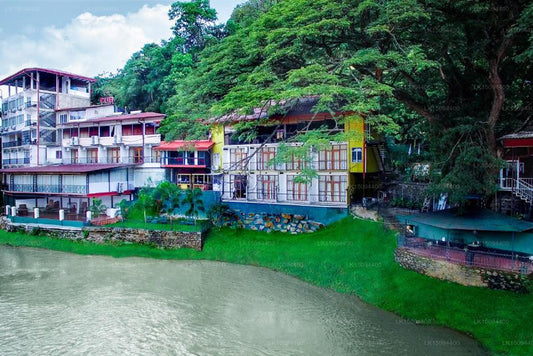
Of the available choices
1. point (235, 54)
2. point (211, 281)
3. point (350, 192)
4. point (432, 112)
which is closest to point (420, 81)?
point (432, 112)

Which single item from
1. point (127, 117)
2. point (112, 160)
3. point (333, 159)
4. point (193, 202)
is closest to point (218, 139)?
point (193, 202)

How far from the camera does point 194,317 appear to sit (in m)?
14.9

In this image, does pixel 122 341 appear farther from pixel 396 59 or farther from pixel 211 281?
pixel 396 59

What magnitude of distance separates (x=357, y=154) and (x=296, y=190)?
4.69m

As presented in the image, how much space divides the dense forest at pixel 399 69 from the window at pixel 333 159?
5.37m

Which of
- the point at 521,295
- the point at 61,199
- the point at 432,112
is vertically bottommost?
the point at 521,295

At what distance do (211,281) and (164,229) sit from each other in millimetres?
7157

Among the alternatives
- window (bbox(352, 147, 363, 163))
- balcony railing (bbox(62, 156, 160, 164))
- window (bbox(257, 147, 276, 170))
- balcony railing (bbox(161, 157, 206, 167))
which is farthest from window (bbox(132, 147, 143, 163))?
window (bbox(352, 147, 363, 163))

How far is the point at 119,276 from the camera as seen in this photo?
65.9 feet

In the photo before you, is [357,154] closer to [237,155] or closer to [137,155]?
[237,155]

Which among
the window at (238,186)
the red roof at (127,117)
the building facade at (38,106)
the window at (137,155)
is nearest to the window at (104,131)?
the red roof at (127,117)

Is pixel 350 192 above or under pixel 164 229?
above

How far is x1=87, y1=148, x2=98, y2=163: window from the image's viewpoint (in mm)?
36219

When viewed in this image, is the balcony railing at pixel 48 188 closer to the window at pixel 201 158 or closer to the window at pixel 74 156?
the window at pixel 74 156
